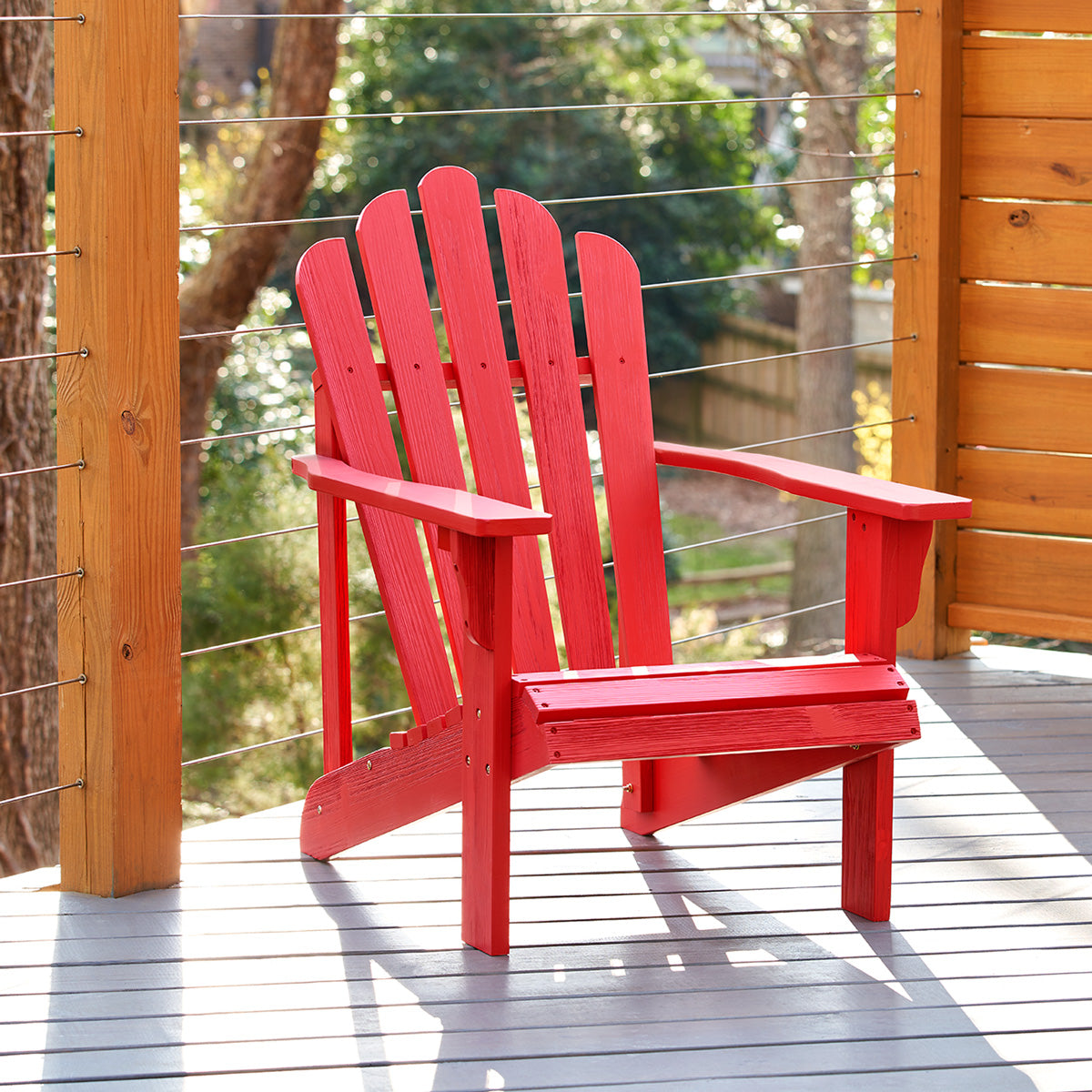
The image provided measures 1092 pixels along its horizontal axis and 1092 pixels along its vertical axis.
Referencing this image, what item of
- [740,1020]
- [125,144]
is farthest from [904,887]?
[125,144]

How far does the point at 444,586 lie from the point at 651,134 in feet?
34.0

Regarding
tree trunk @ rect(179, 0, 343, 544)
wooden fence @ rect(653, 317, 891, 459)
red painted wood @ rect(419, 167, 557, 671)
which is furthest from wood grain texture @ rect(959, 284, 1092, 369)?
wooden fence @ rect(653, 317, 891, 459)

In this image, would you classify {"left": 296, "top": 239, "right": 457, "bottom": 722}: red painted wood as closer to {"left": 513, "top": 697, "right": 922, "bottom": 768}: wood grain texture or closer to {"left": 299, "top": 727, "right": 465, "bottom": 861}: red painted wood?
{"left": 299, "top": 727, "right": 465, "bottom": 861}: red painted wood

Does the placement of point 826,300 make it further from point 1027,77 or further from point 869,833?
point 869,833

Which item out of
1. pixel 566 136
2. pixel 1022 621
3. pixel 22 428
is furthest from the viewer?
pixel 566 136

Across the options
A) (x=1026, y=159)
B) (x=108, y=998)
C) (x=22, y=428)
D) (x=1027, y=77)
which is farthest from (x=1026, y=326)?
(x=22, y=428)

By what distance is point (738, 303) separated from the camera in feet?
39.5

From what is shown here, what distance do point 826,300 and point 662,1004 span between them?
662 centimetres

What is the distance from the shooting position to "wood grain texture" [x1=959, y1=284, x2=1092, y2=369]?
9.37 ft

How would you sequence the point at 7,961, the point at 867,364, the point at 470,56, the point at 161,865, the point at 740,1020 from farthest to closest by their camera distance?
the point at 470,56, the point at 867,364, the point at 161,865, the point at 7,961, the point at 740,1020

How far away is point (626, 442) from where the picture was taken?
7.00 feet

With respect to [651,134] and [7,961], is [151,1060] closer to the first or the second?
[7,961]

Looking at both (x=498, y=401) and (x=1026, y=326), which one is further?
(x=1026, y=326)

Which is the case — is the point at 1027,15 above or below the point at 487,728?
above
